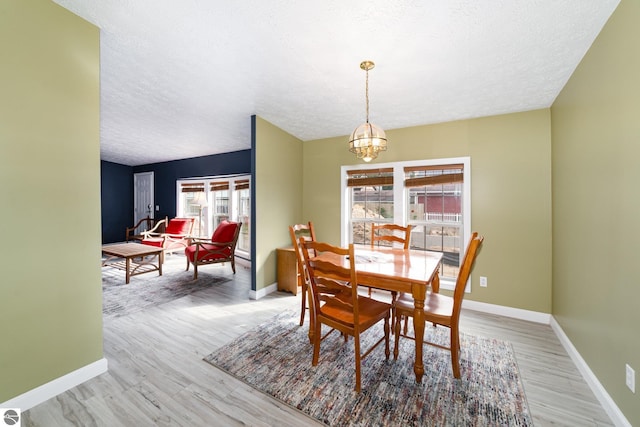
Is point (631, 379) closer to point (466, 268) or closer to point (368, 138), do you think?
point (466, 268)

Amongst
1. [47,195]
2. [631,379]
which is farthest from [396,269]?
[47,195]

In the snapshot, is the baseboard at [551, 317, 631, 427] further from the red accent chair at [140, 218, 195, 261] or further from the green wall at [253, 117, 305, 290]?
the red accent chair at [140, 218, 195, 261]

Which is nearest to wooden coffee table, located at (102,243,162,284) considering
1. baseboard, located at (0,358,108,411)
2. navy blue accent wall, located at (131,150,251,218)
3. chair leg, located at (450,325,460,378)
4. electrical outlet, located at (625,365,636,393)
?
A: navy blue accent wall, located at (131,150,251,218)

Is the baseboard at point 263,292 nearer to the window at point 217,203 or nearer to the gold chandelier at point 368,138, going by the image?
the window at point 217,203

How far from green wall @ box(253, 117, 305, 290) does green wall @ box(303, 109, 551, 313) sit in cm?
200

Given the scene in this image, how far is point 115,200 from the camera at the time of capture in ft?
24.2

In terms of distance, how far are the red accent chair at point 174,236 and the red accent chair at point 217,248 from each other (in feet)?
4.86

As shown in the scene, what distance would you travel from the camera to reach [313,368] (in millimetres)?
1977

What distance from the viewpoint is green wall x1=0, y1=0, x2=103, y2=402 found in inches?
56.8

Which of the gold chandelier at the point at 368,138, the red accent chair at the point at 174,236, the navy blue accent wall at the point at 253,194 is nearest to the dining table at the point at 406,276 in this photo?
the gold chandelier at the point at 368,138

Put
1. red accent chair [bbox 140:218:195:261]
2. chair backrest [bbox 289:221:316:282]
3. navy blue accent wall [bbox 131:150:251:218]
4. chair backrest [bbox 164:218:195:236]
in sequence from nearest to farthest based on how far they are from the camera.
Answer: chair backrest [bbox 289:221:316:282] < red accent chair [bbox 140:218:195:261] < navy blue accent wall [bbox 131:150:251:218] < chair backrest [bbox 164:218:195:236]

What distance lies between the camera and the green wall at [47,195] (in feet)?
4.73

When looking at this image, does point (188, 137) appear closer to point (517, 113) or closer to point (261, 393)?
point (261, 393)

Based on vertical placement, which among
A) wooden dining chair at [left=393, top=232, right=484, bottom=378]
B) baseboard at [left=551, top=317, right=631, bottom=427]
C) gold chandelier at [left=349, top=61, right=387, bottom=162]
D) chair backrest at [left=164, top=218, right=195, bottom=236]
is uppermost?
gold chandelier at [left=349, top=61, right=387, bottom=162]
